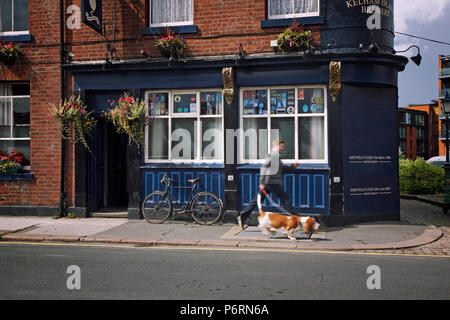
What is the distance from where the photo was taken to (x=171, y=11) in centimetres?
1159

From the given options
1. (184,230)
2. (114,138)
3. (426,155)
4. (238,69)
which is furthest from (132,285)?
(426,155)

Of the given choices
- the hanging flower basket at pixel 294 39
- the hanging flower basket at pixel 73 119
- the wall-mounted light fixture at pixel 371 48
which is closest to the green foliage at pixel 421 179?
the wall-mounted light fixture at pixel 371 48

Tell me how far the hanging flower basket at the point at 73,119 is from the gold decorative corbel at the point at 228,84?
12.2 ft

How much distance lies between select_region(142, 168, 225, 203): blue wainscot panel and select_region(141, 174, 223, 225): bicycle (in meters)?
0.17

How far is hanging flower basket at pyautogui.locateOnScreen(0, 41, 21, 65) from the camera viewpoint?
11703mm

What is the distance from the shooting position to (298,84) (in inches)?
420

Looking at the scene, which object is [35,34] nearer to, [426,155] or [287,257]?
[287,257]

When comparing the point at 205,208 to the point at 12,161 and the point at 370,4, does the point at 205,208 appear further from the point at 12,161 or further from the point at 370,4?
the point at 370,4

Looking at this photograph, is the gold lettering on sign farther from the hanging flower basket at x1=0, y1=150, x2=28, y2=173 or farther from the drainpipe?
the hanging flower basket at x1=0, y1=150, x2=28, y2=173

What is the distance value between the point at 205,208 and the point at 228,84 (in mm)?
3188

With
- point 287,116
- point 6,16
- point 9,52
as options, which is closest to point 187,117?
point 287,116

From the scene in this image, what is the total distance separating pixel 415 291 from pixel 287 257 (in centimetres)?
239

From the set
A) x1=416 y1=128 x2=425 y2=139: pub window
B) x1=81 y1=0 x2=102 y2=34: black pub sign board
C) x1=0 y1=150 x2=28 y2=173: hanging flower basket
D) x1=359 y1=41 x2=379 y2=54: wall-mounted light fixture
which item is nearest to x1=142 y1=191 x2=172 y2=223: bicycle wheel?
x1=0 y1=150 x2=28 y2=173: hanging flower basket

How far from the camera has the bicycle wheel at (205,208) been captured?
34.9 ft
